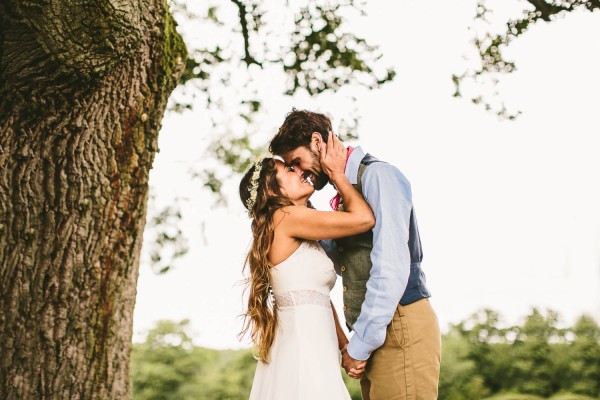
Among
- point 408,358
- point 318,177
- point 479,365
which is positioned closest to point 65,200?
point 318,177

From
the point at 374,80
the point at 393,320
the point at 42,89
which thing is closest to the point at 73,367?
the point at 42,89

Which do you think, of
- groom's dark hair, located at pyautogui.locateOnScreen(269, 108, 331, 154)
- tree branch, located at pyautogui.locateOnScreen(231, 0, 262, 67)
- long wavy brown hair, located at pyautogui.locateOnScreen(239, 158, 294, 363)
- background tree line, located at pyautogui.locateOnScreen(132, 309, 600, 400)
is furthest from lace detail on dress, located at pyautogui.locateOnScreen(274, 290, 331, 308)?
background tree line, located at pyautogui.locateOnScreen(132, 309, 600, 400)

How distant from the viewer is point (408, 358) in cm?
293

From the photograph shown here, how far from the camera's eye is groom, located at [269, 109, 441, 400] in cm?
288

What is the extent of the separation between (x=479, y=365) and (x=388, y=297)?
6.93m

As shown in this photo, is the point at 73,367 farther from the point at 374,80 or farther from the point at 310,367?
the point at 374,80

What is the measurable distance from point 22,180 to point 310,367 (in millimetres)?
1848

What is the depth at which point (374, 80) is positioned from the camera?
6.17 m

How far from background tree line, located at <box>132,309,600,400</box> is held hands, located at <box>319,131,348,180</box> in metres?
6.01

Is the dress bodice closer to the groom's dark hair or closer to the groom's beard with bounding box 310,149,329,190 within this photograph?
the groom's beard with bounding box 310,149,329,190

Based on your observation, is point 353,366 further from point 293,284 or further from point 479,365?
point 479,365

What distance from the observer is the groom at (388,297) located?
9.45ft

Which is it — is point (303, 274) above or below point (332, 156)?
below

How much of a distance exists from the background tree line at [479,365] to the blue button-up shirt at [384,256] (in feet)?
20.0
